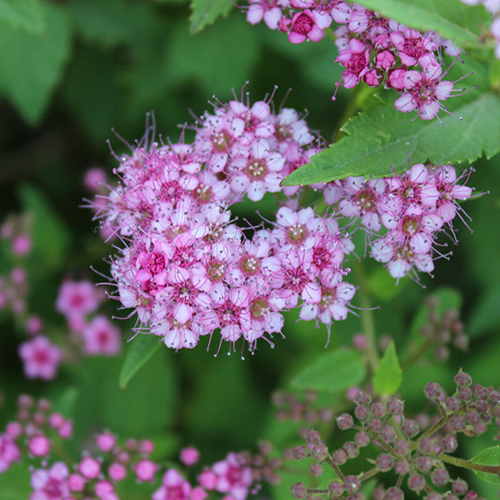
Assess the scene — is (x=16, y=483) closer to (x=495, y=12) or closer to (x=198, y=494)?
(x=198, y=494)

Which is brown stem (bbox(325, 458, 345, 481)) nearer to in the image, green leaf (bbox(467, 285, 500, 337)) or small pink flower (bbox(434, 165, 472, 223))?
small pink flower (bbox(434, 165, 472, 223))

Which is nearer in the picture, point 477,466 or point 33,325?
point 477,466

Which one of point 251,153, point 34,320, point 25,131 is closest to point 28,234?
point 34,320

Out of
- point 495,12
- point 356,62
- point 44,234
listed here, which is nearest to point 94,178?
point 44,234

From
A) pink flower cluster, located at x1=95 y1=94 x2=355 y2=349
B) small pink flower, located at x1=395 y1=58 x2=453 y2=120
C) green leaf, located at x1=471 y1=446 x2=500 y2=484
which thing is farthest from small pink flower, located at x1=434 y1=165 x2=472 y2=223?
green leaf, located at x1=471 y1=446 x2=500 y2=484

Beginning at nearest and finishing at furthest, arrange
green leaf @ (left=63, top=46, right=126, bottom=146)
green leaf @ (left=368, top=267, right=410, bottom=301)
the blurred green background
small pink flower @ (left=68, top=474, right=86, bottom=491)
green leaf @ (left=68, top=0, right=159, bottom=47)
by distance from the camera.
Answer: small pink flower @ (left=68, top=474, right=86, bottom=491) → green leaf @ (left=368, top=267, right=410, bottom=301) → the blurred green background → green leaf @ (left=68, top=0, right=159, bottom=47) → green leaf @ (left=63, top=46, right=126, bottom=146)

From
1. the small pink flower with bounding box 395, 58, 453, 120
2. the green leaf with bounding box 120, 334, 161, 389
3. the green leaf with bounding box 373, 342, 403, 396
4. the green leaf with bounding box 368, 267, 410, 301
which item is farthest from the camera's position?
the green leaf with bounding box 368, 267, 410, 301

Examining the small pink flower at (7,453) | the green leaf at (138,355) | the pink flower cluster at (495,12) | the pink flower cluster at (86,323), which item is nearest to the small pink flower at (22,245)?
the pink flower cluster at (86,323)
